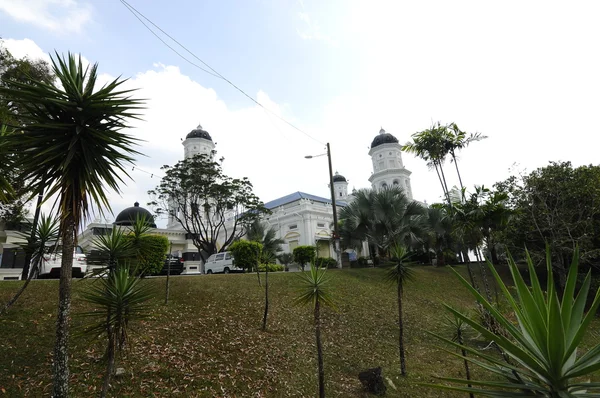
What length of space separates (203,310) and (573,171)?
23568 mm

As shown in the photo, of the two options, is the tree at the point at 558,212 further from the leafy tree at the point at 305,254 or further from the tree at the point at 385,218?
the leafy tree at the point at 305,254

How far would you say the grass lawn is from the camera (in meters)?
6.68

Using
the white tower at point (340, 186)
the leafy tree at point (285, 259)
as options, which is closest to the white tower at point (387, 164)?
the white tower at point (340, 186)

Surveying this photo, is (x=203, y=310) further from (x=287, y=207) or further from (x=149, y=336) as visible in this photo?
(x=287, y=207)

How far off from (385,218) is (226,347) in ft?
51.0

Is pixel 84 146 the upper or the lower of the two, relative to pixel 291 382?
upper

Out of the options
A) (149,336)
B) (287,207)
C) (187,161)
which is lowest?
(149,336)

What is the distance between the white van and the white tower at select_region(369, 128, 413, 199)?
34.1 m

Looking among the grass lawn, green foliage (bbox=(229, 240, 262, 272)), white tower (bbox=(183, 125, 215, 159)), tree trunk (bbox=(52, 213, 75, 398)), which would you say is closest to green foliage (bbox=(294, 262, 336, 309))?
the grass lawn

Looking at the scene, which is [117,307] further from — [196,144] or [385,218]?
[196,144]

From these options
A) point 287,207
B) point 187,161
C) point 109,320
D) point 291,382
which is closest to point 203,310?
point 291,382

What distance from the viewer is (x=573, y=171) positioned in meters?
19.6

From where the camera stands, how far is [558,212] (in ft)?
64.0

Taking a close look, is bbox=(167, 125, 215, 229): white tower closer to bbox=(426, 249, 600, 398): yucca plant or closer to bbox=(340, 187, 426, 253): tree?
bbox=(340, 187, 426, 253): tree
